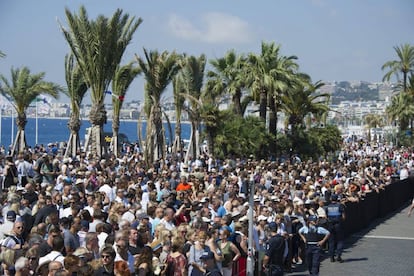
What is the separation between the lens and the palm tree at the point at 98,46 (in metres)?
26.4

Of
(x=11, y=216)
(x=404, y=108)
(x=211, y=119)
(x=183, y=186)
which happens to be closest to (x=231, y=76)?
(x=211, y=119)

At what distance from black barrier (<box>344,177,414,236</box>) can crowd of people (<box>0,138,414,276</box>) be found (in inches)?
17.2

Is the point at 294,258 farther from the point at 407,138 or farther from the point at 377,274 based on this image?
the point at 407,138

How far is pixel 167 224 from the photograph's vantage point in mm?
11742

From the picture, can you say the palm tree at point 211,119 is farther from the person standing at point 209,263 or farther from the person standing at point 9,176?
the person standing at point 209,263

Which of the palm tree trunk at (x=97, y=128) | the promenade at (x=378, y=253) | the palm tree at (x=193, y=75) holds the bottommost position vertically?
the promenade at (x=378, y=253)

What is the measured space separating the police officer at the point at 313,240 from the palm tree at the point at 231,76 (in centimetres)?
2104

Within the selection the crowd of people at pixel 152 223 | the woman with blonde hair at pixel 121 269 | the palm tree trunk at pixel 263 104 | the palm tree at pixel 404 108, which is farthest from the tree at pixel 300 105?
the woman with blonde hair at pixel 121 269

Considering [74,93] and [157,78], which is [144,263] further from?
[74,93]

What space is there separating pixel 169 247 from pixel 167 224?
1.63m

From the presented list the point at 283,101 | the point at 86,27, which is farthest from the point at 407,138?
the point at 86,27

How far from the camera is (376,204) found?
80.5 feet

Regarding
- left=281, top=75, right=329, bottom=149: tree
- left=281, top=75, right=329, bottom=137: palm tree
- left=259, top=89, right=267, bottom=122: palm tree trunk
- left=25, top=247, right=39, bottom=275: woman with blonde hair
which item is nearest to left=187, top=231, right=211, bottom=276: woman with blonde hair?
left=25, top=247, right=39, bottom=275: woman with blonde hair

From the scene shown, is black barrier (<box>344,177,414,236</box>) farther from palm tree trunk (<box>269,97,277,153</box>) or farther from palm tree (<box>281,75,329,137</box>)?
palm tree (<box>281,75,329,137</box>)
